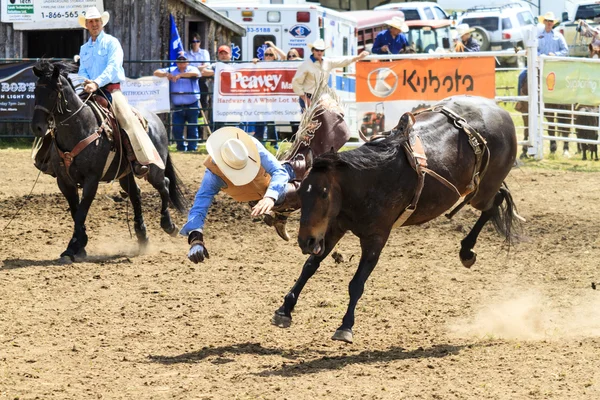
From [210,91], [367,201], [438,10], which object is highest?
[438,10]

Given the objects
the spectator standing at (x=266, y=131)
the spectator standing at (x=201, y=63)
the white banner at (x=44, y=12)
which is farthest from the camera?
the white banner at (x=44, y=12)

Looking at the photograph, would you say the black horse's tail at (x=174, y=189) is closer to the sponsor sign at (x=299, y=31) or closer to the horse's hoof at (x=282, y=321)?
the horse's hoof at (x=282, y=321)

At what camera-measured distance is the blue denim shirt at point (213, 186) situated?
6402 mm

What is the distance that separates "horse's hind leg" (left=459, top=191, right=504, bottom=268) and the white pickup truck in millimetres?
21280

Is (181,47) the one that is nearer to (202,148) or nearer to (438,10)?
(202,148)

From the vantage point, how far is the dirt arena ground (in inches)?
213

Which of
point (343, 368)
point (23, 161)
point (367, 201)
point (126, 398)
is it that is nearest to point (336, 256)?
point (367, 201)

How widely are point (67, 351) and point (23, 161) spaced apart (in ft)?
30.7

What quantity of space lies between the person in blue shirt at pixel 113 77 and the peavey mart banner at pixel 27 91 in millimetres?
6459

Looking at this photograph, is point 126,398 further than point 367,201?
No

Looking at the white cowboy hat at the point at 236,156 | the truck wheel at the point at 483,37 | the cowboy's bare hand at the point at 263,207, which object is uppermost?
the truck wheel at the point at 483,37

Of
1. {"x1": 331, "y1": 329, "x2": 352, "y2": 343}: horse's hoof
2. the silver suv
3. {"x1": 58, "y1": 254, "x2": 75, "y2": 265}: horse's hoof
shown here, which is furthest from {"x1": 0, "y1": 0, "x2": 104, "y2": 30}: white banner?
the silver suv

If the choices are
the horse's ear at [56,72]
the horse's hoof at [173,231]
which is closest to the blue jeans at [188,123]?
the horse's hoof at [173,231]

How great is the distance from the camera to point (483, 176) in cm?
748
